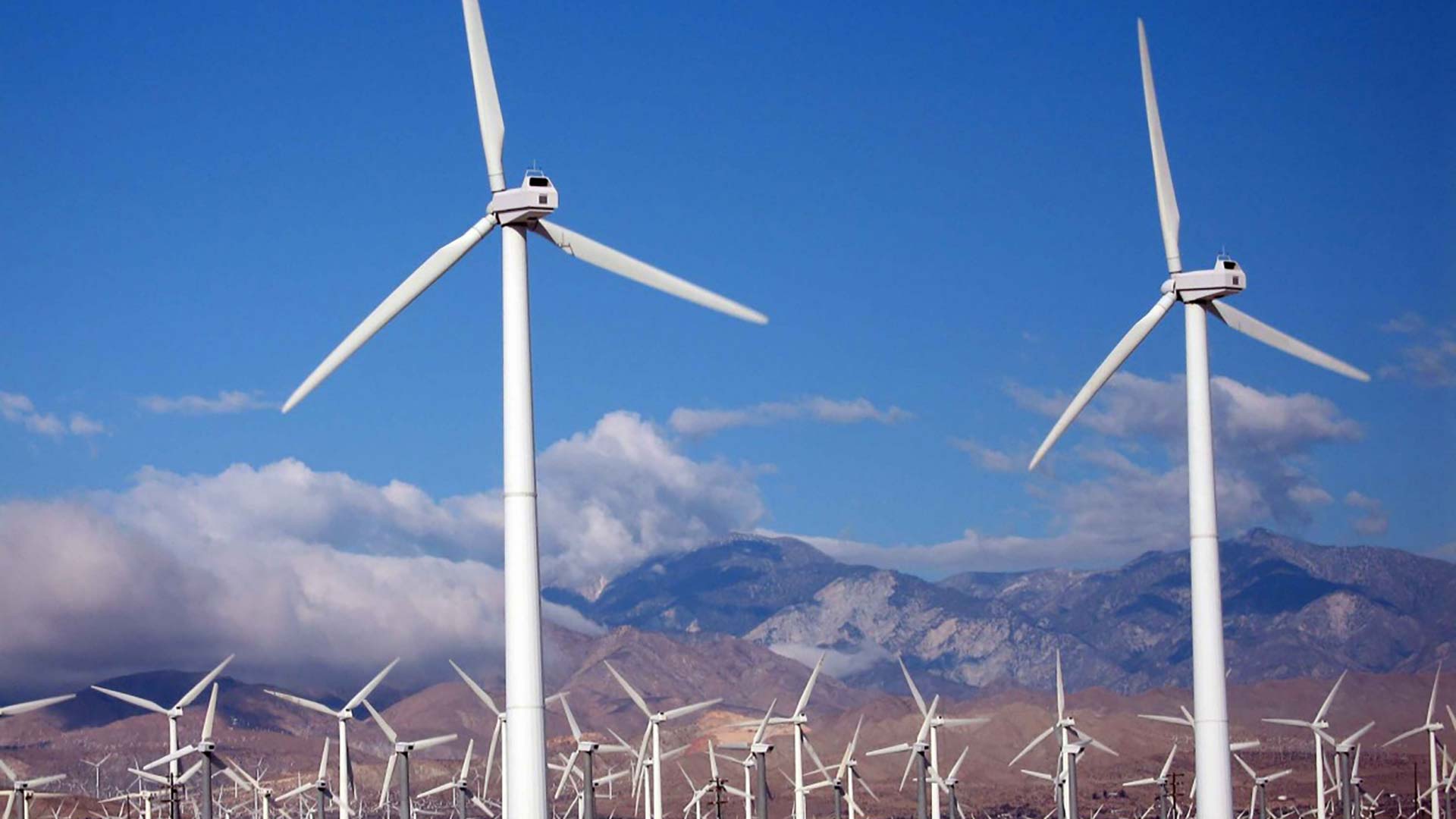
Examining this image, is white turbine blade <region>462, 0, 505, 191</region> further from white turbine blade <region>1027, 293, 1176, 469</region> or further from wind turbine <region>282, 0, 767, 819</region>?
white turbine blade <region>1027, 293, 1176, 469</region>

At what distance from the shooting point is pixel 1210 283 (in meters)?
57.6

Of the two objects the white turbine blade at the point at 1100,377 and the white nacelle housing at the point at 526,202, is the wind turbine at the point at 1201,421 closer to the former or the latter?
the white turbine blade at the point at 1100,377

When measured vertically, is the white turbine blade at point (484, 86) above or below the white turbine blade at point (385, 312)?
above

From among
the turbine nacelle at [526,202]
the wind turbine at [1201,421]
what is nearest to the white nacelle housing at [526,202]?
the turbine nacelle at [526,202]

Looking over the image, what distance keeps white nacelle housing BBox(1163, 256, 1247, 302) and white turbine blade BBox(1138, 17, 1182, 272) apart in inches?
49.8

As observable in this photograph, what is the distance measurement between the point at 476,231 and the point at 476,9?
247 inches

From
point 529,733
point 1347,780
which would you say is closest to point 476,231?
point 529,733

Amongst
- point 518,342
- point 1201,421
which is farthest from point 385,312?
point 1201,421

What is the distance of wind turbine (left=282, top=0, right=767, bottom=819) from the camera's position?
4828 centimetres

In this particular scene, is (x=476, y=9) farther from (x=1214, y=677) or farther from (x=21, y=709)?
(x=21, y=709)

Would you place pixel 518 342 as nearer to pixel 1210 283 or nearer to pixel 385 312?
pixel 385 312

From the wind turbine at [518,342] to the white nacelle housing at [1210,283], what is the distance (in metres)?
13.7

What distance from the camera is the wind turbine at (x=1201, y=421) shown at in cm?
5428

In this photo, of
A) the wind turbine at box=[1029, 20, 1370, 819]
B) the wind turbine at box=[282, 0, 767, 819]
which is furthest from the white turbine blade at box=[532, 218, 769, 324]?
the wind turbine at box=[1029, 20, 1370, 819]
